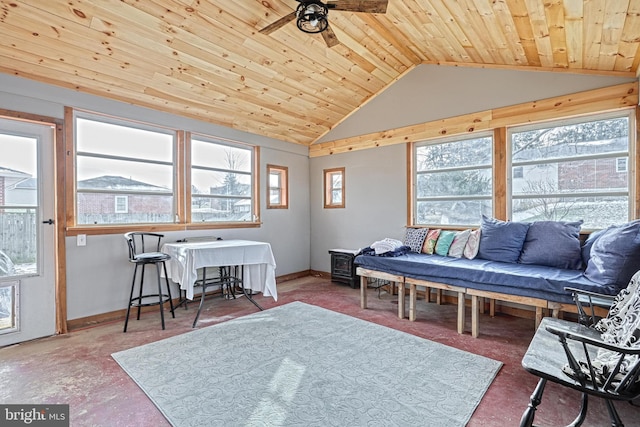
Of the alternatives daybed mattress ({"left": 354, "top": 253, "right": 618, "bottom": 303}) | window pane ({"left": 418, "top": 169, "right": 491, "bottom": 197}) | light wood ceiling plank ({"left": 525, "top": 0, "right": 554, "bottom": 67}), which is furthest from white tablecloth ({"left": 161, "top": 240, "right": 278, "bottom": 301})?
light wood ceiling plank ({"left": 525, "top": 0, "right": 554, "bottom": 67})

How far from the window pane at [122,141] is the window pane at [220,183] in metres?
0.47

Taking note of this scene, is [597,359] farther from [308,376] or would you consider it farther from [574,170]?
[574,170]

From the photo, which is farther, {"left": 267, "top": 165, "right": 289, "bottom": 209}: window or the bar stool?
{"left": 267, "top": 165, "right": 289, "bottom": 209}: window

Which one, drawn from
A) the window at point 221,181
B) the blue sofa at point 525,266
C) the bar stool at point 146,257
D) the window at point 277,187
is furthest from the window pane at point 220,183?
the blue sofa at point 525,266

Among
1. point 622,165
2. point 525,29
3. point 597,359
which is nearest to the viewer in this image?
point 597,359

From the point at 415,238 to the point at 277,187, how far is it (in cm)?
263

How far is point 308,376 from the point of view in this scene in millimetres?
2293

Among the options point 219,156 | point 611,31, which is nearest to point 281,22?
point 219,156

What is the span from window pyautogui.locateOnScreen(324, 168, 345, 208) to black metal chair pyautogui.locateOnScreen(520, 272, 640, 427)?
153 inches

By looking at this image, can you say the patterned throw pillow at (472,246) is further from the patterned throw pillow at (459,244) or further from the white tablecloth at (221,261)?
the white tablecloth at (221,261)

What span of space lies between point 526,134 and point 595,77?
2.63 ft

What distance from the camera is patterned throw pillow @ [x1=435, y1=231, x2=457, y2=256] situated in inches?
155

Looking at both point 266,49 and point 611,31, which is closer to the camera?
point 611,31

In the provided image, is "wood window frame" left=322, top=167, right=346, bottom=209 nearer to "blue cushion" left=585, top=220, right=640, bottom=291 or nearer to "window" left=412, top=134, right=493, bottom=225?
"window" left=412, top=134, right=493, bottom=225
